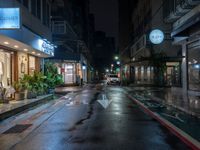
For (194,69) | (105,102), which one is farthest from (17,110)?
(194,69)

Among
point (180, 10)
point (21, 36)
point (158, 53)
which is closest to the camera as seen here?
point (21, 36)

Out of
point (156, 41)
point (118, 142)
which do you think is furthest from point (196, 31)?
point (118, 142)

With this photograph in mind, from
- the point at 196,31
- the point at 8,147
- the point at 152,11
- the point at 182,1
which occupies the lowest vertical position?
the point at 8,147

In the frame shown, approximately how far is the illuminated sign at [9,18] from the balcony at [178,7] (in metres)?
12.4

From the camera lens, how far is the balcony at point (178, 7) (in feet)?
87.7

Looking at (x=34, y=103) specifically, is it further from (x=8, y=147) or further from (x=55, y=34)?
(x=55, y=34)

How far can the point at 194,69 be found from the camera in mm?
30922

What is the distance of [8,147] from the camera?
1009cm

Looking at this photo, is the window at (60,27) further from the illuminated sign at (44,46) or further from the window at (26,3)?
the window at (26,3)

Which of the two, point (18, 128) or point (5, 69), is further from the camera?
point (5, 69)

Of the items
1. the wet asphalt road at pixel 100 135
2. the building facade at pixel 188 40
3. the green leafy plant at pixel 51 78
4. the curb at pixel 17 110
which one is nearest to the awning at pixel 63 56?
the green leafy plant at pixel 51 78

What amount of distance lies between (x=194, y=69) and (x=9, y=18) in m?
17.1

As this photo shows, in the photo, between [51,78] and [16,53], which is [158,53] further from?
[16,53]

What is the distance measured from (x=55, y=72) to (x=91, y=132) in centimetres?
2367
